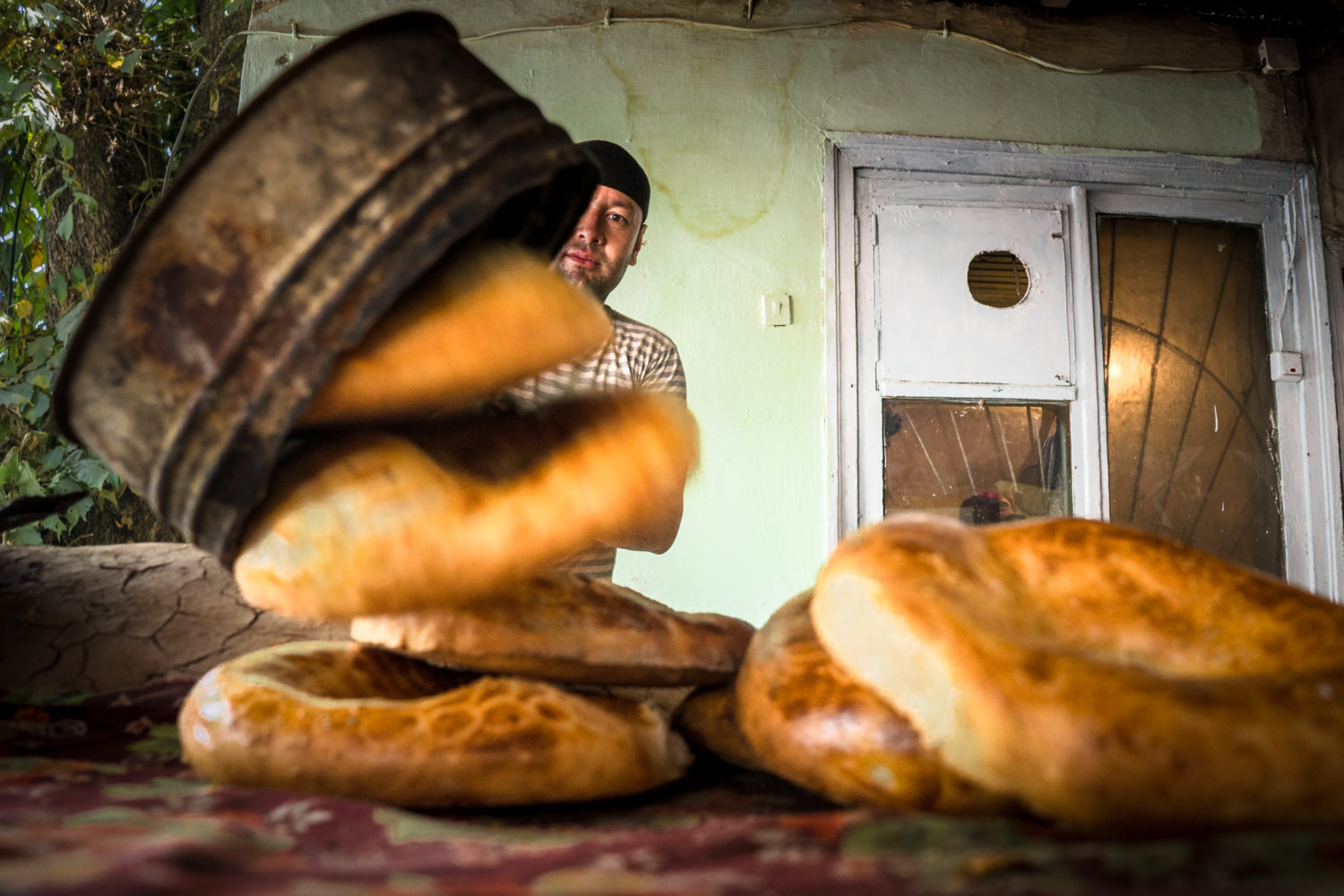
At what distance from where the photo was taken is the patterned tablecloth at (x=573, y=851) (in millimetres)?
409

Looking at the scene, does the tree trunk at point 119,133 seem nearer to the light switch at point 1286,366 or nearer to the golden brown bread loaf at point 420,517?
the golden brown bread loaf at point 420,517

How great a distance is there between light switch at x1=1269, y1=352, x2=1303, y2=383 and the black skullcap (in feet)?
9.90

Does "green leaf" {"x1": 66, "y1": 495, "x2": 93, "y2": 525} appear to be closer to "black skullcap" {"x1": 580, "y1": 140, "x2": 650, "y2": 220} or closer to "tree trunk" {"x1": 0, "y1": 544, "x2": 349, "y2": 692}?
"tree trunk" {"x1": 0, "y1": 544, "x2": 349, "y2": 692}

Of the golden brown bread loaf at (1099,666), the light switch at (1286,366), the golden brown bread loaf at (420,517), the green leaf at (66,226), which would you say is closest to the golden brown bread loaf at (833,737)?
the golden brown bread loaf at (1099,666)

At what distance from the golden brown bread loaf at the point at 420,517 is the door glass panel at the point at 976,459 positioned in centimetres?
298

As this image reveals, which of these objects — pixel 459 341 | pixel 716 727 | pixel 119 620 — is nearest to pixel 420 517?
pixel 459 341

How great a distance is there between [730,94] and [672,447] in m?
3.24

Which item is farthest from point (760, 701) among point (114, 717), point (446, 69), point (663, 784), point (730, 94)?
point (730, 94)

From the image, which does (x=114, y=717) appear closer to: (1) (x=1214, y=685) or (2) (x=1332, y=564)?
(1) (x=1214, y=685)

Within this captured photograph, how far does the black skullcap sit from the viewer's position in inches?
120

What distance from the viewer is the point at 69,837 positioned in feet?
1.67

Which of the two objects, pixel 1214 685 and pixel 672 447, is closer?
pixel 1214 685

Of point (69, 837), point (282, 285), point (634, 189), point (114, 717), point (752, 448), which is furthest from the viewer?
point (752, 448)

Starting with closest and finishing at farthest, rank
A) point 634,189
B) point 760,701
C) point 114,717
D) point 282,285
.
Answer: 1. point 282,285
2. point 760,701
3. point 114,717
4. point 634,189
